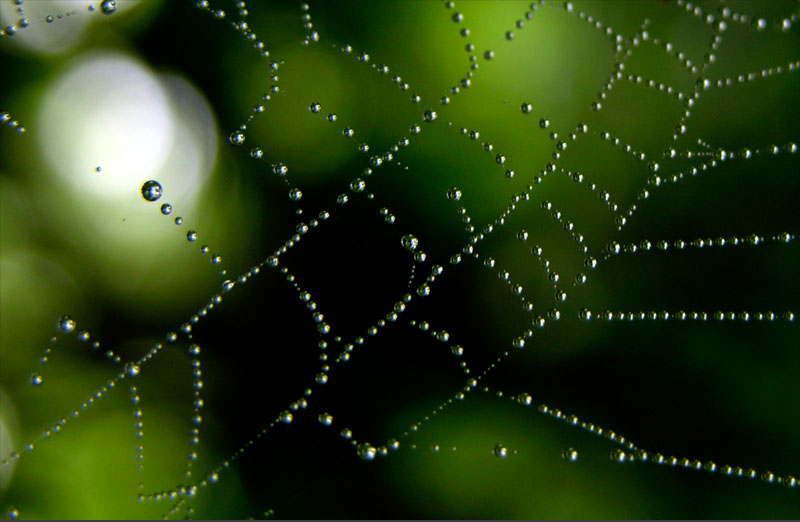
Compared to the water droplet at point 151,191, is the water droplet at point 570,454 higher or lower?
lower

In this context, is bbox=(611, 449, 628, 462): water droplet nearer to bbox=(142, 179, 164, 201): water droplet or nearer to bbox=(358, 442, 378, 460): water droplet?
bbox=(358, 442, 378, 460): water droplet

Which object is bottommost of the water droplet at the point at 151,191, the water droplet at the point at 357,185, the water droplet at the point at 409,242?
the water droplet at the point at 151,191

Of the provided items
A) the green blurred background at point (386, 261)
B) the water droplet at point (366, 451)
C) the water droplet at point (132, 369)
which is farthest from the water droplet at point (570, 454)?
the water droplet at point (132, 369)

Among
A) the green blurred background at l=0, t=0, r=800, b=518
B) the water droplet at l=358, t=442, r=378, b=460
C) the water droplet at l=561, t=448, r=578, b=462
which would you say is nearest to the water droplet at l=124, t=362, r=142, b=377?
the green blurred background at l=0, t=0, r=800, b=518

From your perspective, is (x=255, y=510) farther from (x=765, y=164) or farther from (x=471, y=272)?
(x=765, y=164)

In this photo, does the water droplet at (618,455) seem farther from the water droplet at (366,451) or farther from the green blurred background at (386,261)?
the water droplet at (366,451)

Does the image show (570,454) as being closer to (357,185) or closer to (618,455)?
(618,455)

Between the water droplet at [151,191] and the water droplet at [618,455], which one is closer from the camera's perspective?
the water droplet at [151,191]

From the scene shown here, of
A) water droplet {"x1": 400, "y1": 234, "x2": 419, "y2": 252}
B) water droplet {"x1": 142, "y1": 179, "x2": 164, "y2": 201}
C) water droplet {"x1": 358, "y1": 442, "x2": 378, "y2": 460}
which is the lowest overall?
water droplet {"x1": 358, "y1": 442, "x2": 378, "y2": 460}
